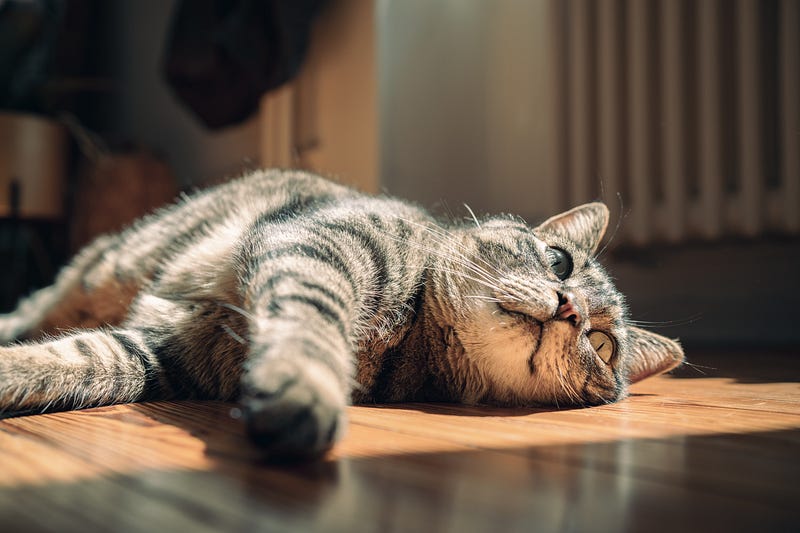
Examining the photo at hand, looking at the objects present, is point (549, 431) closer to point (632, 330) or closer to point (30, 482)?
point (632, 330)

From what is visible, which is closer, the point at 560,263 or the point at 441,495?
the point at 441,495

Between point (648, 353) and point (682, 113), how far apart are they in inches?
43.8

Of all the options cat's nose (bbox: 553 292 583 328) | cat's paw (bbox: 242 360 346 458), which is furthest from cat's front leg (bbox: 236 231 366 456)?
cat's nose (bbox: 553 292 583 328)

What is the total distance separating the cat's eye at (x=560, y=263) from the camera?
3.31 ft

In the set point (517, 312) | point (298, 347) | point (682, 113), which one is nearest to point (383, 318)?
point (517, 312)

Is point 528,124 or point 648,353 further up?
point 528,124

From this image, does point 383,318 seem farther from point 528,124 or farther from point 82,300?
point 528,124

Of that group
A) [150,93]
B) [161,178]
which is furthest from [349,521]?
[150,93]

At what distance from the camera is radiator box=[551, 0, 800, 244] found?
5.83ft

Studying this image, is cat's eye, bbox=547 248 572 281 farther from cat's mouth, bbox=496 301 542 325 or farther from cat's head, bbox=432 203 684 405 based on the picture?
cat's mouth, bbox=496 301 542 325

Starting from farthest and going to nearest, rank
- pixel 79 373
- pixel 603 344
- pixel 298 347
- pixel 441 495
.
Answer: pixel 603 344 → pixel 79 373 → pixel 298 347 → pixel 441 495

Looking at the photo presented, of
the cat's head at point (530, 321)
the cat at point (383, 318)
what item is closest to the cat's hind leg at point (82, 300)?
the cat at point (383, 318)

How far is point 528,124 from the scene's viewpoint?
2.25 metres

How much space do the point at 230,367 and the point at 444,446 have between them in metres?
0.41
